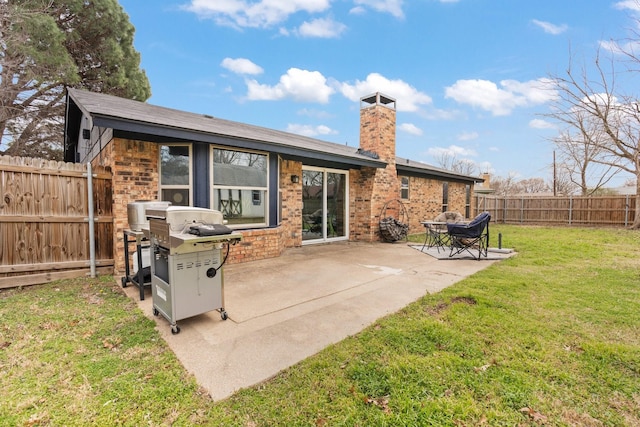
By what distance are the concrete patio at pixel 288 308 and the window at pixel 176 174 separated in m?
1.67

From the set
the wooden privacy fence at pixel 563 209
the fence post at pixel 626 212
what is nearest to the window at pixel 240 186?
the wooden privacy fence at pixel 563 209

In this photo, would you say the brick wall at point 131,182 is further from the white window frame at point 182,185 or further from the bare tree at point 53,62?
the bare tree at point 53,62

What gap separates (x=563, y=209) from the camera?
1603cm

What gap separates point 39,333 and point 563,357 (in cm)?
501

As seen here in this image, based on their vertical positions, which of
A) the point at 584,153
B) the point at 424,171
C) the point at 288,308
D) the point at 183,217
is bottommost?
the point at 288,308

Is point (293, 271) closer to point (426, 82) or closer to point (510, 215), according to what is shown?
point (426, 82)

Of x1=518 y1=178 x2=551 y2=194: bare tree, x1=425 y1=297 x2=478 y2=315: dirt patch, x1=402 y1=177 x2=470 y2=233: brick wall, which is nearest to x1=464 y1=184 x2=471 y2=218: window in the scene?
x1=402 y1=177 x2=470 y2=233: brick wall

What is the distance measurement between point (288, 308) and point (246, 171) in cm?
351

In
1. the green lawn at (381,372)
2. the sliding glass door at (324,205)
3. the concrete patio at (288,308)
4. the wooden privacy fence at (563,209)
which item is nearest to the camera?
the green lawn at (381,372)

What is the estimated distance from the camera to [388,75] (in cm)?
1253

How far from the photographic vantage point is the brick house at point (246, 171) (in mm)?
5027

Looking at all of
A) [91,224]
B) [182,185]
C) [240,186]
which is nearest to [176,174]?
[182,185]

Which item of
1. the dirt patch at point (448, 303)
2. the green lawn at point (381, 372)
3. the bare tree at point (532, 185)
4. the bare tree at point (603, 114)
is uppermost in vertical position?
the bare tree at point (603, 114)

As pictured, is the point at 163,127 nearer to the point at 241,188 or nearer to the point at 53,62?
the point at 241,188
